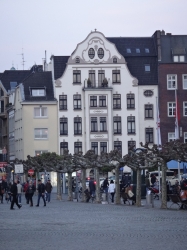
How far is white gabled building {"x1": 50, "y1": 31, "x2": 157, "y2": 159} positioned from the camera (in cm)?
10094

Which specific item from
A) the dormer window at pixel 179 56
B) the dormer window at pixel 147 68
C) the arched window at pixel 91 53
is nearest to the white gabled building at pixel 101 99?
the arched window at pixel 91 53

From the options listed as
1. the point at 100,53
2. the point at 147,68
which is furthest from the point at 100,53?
the point at 147,68

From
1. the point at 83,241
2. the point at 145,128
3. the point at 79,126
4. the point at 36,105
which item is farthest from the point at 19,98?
the point at 83,241

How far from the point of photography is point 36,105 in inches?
4144

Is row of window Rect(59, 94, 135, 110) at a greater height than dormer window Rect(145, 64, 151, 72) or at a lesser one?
lesser

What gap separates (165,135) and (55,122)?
14036mm

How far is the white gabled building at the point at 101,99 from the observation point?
101m

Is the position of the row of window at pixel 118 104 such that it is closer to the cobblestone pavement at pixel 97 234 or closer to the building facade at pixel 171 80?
the building facade at pixel 171 80

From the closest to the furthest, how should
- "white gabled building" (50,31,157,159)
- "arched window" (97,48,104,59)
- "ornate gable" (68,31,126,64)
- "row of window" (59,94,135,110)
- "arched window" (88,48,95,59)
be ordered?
"ornate gable" (68,31,126,64) → "arched window" (88,48,95,59) → "arched window" (97,48,104,59) → "white gabled building" (50,31,157,159) → "row of window" (59,94,135,110)

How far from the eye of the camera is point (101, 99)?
102m

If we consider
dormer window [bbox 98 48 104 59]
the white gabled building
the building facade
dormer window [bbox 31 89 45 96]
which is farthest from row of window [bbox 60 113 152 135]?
dormer window [bbox 98 48 104 59]

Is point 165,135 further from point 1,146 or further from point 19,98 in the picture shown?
point 1,146

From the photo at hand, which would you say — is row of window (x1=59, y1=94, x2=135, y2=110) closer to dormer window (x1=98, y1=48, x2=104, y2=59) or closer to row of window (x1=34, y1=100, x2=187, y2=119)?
row of window (x1=34, y1=100, x2=187, y2=119)

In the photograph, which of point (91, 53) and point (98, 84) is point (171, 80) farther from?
point (91, 53)
